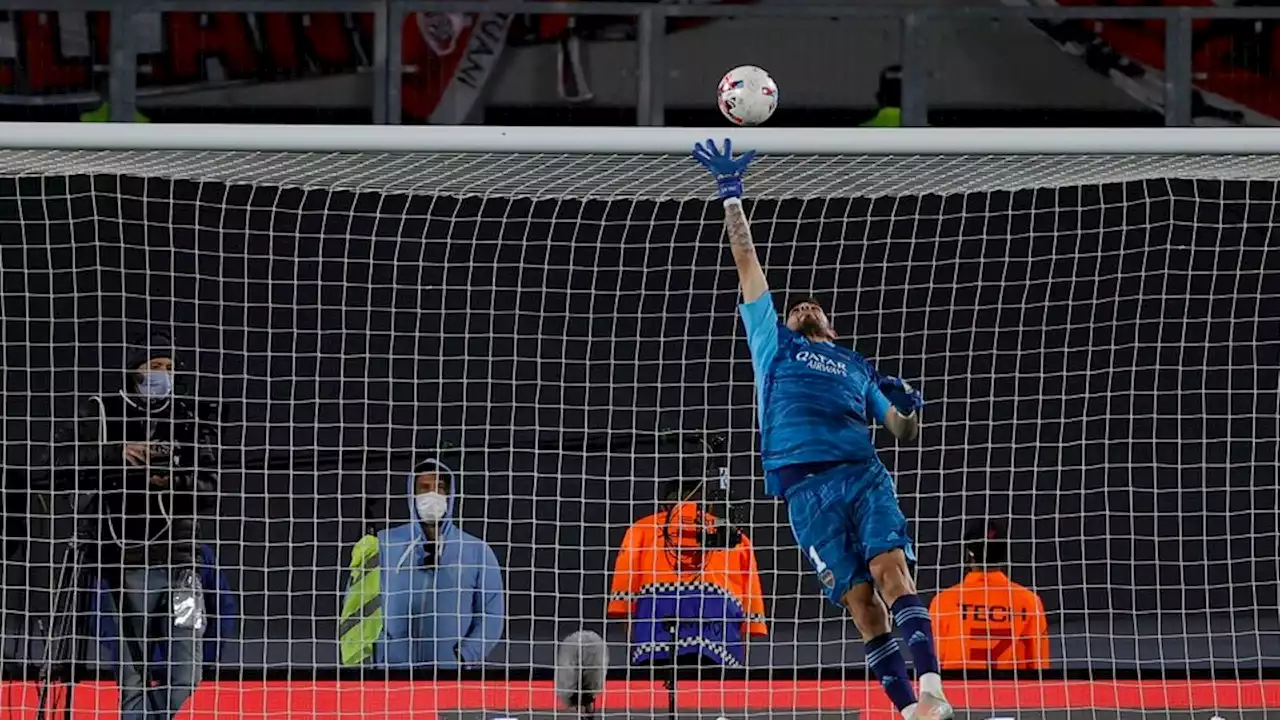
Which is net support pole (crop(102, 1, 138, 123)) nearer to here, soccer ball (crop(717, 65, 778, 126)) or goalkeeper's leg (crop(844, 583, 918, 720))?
soccer ball (crop(717, 65, 778, 126))

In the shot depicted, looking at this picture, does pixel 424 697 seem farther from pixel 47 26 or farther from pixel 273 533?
pixel 47 26

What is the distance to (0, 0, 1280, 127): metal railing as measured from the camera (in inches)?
457

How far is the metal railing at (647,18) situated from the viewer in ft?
38.1

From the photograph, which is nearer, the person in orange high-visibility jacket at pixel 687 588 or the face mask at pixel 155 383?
the face mask at pixel 155 383

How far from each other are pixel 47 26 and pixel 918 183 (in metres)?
5.82

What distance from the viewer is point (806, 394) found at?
7355 millimetres

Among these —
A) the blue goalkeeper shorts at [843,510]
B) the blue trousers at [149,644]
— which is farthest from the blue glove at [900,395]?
the blue trousers at [149,644]

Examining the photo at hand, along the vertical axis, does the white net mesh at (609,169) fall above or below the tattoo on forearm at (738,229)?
above

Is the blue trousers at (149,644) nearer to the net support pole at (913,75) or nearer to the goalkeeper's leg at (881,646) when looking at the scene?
the goalkeeper's leg at (881,646)

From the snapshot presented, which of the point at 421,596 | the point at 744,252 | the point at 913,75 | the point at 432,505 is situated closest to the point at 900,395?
the point at 744,252

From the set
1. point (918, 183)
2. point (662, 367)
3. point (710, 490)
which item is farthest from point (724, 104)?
point (662, 367)

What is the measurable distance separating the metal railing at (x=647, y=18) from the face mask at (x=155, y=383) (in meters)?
3.31

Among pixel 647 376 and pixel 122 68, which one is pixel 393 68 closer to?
pixel 122 68

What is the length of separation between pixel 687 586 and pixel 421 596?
117 cm
